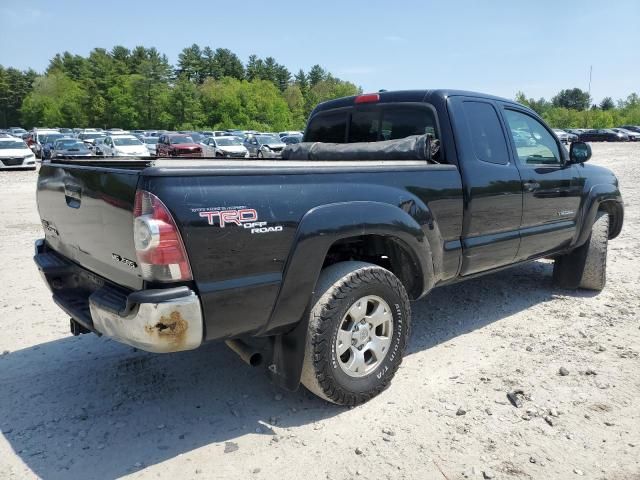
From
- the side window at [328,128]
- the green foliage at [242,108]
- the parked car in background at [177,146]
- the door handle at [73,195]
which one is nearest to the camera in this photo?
the door handle at [73,195]

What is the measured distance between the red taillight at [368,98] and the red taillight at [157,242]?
2578 mm

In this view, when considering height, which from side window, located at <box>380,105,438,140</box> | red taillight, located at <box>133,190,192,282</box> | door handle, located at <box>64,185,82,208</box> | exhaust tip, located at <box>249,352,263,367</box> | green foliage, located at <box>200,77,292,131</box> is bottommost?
exhaust tip, located at <box>249,352,263,367</box>

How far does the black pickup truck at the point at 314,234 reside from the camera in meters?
2.43

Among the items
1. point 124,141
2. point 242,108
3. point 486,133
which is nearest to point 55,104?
point 242,108

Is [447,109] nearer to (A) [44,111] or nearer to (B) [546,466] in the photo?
(B) [546,466]

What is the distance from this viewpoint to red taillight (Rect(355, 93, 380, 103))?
438cm

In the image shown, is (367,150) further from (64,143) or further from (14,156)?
(64,143)

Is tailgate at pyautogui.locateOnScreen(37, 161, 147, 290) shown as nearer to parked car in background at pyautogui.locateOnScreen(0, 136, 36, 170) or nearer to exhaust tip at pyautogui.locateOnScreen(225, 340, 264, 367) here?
exhaust tip at pyautogui.locateOnScreen(225, 340, 264, 367)

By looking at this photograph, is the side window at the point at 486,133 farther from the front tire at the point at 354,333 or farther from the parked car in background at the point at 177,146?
the parked car in background at the point at 177,146

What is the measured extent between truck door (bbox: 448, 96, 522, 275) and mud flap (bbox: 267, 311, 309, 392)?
154cm

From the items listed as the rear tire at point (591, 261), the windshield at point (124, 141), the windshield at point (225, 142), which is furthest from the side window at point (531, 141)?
the windshield at point (124, 141)

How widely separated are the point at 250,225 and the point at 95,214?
874 mm

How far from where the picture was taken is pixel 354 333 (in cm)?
315

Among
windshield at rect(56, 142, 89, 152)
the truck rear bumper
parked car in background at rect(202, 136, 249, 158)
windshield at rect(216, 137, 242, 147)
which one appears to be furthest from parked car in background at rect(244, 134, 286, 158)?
the truck rear bumper
